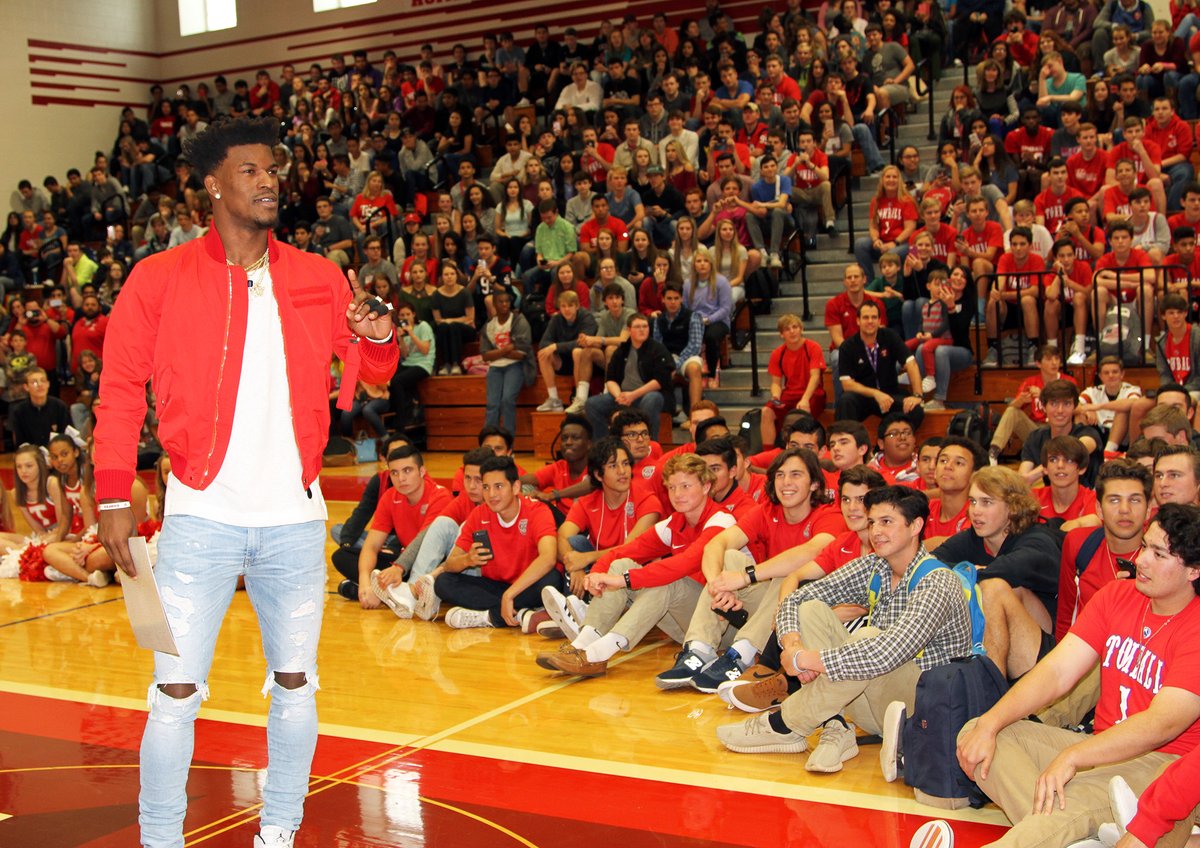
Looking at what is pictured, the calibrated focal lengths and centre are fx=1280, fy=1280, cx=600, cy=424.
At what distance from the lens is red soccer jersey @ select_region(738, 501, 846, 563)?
226 inches

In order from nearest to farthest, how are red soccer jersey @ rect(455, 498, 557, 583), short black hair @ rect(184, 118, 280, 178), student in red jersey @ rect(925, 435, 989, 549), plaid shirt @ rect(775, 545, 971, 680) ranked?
1. short black hair @ rect(184, 118, 280, 178)
2. plaid shirt @ rect(775, 545, 971, 680)
3. student in red jersey @ rect(925, 435, 989, 549)
4. red soccer jersey @ rect(455, 498, 557, 583)

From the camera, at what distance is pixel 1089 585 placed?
4633 millimetres

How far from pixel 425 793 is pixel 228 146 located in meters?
2.19

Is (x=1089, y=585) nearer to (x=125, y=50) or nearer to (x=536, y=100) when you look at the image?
(x=536, y=100)

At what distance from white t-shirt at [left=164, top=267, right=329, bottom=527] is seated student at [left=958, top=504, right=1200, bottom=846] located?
1973mm

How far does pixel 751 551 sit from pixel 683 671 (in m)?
0.83

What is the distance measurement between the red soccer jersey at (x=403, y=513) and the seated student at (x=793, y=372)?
3312mm

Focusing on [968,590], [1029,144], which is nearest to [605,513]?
[968,590]

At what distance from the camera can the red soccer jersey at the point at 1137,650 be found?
10.8ft

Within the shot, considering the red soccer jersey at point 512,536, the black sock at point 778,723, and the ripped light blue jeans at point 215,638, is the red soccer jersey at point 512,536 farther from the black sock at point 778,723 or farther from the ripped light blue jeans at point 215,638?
the ripped light blue jeans at point 215,638

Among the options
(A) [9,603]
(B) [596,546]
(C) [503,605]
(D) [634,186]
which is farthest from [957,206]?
(A) [9,603]

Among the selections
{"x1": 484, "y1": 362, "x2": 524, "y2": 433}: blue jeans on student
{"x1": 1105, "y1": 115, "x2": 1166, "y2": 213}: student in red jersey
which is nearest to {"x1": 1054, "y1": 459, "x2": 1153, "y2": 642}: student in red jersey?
{"x1": 1105, "y1": 115, "x2": 1166, "y2": 213}: student in red jersey

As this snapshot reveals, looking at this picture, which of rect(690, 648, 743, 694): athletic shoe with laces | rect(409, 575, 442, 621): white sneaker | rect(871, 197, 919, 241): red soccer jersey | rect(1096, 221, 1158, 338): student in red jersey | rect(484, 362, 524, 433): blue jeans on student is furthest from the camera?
rect(484, 362, 524, 433): blue jeans on student

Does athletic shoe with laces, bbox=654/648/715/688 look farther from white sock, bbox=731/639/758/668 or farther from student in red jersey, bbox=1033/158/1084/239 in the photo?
student in red jersey, bbox=1033/158/1084/239
